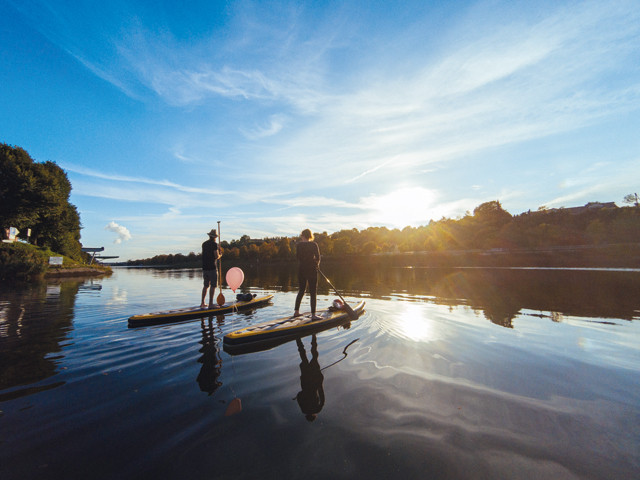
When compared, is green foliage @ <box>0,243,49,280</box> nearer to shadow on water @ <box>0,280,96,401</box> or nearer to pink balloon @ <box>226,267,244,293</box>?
shadow on water @ <box>0,280,96,401</box>

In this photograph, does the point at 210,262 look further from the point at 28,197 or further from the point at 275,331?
the point at 28,197

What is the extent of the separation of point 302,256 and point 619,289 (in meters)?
22.2

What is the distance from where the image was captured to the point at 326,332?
9.09 metres

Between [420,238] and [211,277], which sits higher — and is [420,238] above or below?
above

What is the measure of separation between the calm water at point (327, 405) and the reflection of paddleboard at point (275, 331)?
0.44 m

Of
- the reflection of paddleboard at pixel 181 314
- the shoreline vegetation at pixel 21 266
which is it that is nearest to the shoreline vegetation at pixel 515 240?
the shoreline vegetation at pixel 21 266

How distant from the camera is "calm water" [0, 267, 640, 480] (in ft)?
9.97

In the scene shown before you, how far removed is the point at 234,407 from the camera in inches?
166

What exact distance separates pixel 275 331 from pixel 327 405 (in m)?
4.05

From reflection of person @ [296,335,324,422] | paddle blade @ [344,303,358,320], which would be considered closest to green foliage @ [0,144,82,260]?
paddle blade @ [344,303,358,320]

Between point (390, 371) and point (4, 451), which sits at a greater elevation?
point (4, 451)

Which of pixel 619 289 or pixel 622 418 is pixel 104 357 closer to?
pixel 622 418

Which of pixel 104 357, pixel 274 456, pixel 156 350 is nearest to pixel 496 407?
pixel 274 456

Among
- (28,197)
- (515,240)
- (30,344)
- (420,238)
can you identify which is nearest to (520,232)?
(515,240)
